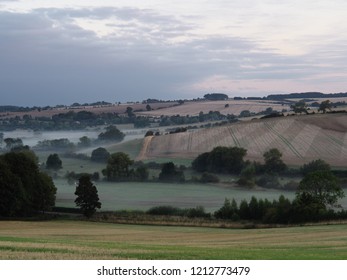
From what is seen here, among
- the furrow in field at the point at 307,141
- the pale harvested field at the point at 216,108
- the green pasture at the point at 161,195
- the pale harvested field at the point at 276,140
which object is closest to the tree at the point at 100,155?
the pale harvested field at the point at 276,140

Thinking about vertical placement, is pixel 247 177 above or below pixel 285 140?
below

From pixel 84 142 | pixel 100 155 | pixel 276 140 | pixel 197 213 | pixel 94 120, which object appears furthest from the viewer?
pixel 94 120

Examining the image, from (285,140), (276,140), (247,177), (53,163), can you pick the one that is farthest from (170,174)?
(285,140)

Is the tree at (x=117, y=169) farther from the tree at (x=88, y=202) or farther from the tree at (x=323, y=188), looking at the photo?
the tree at (x=323, y=188)

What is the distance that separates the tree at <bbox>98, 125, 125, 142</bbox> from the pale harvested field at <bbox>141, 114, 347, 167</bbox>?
17590mm

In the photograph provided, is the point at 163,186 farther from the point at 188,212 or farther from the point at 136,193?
the point at 188,212

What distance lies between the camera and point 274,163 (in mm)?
82250

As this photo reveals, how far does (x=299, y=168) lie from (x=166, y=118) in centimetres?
6918

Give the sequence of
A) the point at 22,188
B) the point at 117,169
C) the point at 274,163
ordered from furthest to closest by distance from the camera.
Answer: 1. the point at 117,169
2. the point at 274,163
3. the point at 22,188

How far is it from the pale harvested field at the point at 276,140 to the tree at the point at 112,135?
17.6 meters

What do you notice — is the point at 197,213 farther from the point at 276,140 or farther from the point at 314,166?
the point at 276,140

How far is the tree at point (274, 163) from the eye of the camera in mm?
81250

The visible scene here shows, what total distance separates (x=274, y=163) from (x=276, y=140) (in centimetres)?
1553

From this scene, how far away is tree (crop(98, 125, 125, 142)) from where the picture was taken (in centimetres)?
12395
